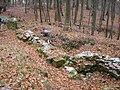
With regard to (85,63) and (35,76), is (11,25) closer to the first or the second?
(85,63)

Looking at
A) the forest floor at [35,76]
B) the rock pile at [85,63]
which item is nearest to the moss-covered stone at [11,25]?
the forest floor at [35,76]

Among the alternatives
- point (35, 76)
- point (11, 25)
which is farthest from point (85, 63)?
point (11, 25)

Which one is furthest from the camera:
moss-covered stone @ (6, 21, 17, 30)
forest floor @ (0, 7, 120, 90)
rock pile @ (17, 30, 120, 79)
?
moss-covered stone @ (6, 21, 17, 30)

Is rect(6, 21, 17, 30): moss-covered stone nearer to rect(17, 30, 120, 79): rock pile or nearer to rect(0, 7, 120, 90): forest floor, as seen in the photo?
rect(0, 7, 120, 90): forest floor

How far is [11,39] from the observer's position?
729 inches

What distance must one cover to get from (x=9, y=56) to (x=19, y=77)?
3.12m

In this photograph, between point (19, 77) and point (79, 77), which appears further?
point (79, 77)

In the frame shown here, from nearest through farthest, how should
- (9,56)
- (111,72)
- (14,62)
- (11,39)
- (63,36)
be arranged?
(14,62) → (9,56) → (111,72) → (11,39) → (63,36)

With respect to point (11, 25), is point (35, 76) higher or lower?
lower

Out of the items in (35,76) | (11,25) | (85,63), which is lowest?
(85,63)

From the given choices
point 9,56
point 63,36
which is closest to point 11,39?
point 63,36

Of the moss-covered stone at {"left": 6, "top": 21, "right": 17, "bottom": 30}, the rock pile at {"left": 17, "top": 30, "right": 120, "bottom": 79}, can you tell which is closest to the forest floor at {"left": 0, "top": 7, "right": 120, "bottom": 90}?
the rock pile at {"left": 17, "top": 30, "right": 120, "bottom": 79}

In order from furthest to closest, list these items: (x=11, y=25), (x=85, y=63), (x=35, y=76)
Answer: (x=11, y=25) < (x=85, y=63) < (x=35, y=76)

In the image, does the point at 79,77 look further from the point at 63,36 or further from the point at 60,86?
the point at 63,36
